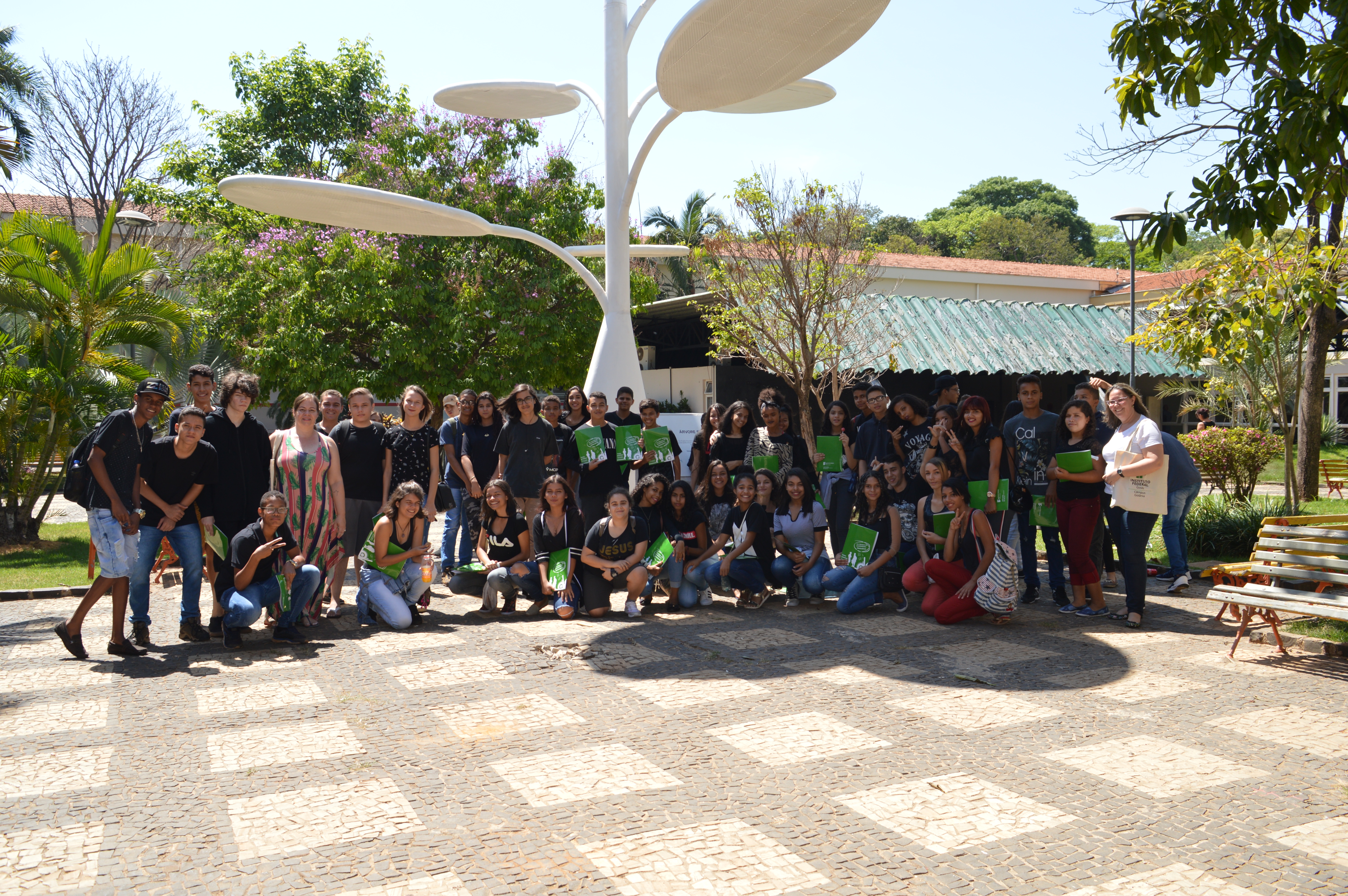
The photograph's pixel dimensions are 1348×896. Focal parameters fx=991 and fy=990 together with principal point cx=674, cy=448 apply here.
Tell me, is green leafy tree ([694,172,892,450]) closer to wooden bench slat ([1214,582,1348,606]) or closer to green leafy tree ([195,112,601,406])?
green leafy tree ([195,112,601,406])

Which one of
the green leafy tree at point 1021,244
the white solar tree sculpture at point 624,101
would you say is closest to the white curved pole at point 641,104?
the white solar tree sculpture at point 624,101

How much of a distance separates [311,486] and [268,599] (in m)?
0.97

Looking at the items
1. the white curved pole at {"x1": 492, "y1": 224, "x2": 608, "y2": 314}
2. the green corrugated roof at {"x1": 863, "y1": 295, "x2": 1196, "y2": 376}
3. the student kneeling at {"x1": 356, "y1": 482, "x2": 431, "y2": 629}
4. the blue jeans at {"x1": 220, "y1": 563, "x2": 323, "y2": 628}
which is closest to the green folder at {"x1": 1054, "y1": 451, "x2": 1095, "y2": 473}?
the student kneeling at {"x1": 356, "y1": 482, "x2": 431, "y2": 629}

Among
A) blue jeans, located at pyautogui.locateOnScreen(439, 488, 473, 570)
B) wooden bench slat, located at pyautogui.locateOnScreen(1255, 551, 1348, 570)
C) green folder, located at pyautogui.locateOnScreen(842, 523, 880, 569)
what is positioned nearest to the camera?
wooden bench slat, located at pyautogui.locateOnScreen(1255, 551, 1348, 570)

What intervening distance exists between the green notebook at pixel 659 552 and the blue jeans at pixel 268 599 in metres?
2.58

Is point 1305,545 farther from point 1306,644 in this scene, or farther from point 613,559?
point 613,559

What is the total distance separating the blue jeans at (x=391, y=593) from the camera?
7543 millimetres

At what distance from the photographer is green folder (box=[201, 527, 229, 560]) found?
689cm

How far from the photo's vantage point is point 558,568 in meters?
8.18

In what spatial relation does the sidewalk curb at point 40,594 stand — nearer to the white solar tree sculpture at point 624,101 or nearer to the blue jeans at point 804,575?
the white solar tree sculpture at point 624,101

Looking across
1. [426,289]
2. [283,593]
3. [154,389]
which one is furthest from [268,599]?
[426,289]

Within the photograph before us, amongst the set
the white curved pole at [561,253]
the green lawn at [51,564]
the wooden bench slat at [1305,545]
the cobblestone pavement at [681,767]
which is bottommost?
the green lawn at [51,564]

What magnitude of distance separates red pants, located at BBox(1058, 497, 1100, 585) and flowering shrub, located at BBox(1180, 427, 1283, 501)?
22.9 ft

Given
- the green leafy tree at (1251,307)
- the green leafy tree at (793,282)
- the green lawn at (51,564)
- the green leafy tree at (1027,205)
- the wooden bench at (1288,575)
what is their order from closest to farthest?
the wooden bench at (1288,575) → the green lawn at (51,564) → the green leafy tree at (1251,307) → the green leafy tree at (793,282) → the green leafy tree at (1027,205)
